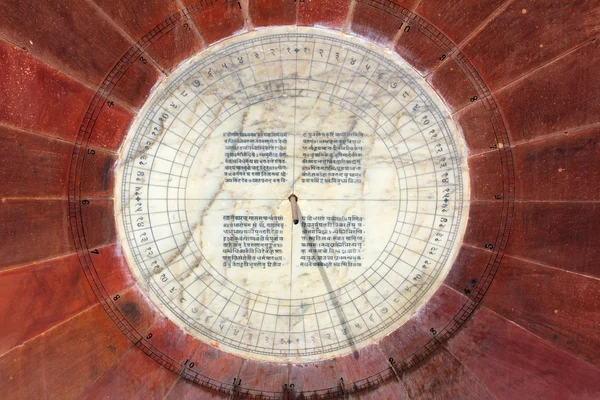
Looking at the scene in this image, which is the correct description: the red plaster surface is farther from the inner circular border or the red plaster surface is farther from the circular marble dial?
the circular marble dial

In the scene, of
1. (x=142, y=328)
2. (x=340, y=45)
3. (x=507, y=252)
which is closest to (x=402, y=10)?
(x=340, y=45)

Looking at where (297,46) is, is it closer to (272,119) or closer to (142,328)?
(272,119)

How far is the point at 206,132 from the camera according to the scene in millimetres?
3248

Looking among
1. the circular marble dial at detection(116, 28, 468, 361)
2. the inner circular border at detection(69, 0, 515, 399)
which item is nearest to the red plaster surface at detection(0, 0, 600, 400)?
the inner circular border at detection(69, 0, 515, 399)

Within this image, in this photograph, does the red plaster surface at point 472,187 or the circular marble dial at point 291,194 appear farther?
the circular marble dial at point 291,194

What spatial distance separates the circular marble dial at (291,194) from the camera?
3207 mm

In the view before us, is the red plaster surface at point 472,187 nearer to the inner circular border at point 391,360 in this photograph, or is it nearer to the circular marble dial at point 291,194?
the inner circular border at point 391,360

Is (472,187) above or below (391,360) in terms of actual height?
above

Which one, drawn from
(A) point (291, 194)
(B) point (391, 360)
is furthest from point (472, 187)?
(B) point (391, 360)

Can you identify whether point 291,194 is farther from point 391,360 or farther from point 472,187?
point 391,360

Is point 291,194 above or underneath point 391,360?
above

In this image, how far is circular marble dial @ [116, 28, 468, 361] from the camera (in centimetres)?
321

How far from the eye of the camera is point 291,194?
3268 millimetres

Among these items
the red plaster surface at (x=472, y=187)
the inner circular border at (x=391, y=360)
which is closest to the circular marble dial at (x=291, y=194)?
the red plaster surface at (x=472, y=187)
